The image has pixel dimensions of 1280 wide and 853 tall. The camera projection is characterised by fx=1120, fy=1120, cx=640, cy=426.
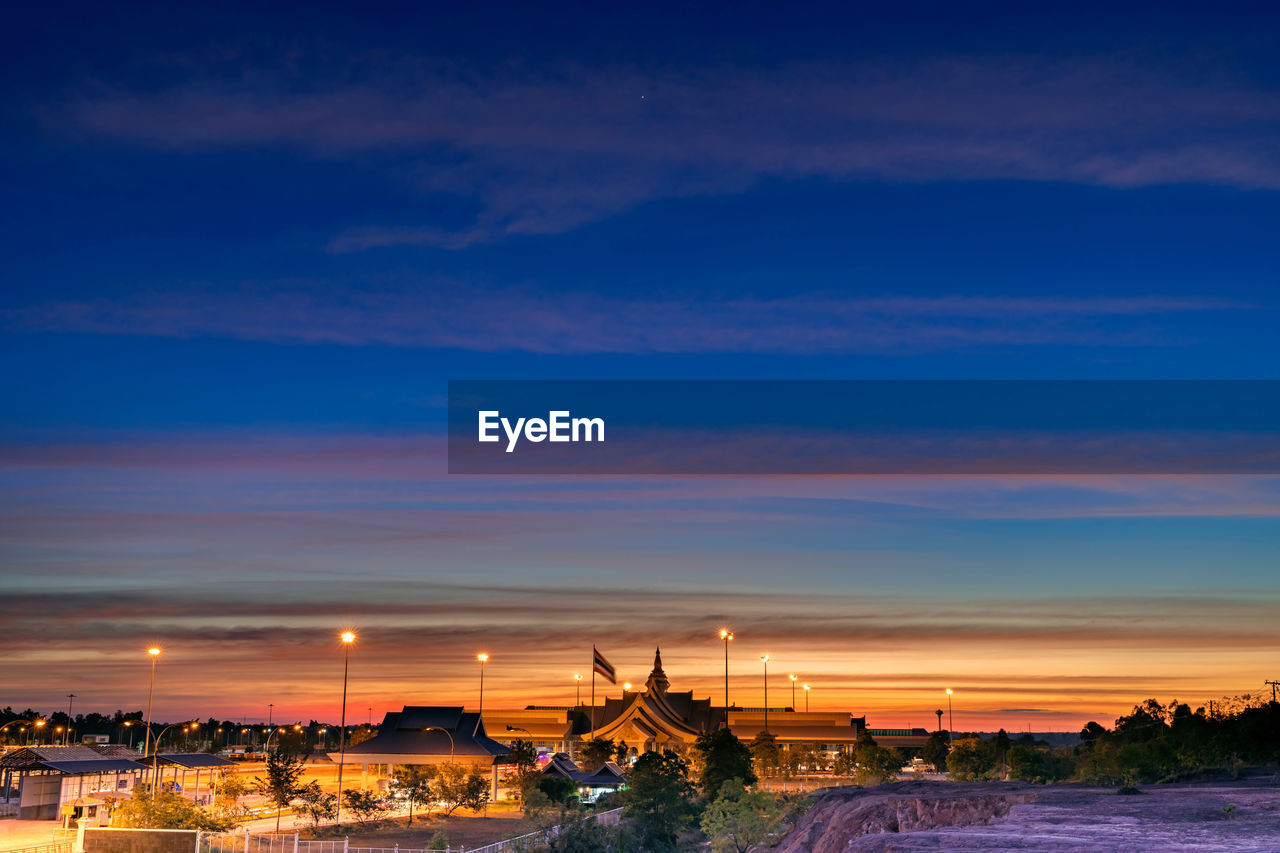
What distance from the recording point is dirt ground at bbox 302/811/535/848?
2562 inches

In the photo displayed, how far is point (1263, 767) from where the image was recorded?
62000 mm

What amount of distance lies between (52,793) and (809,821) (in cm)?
4912

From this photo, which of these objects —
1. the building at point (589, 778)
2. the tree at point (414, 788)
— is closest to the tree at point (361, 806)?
the tree at point (414, 788)

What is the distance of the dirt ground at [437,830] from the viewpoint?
65.1 m

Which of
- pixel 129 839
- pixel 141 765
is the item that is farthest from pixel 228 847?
pixel 141 765

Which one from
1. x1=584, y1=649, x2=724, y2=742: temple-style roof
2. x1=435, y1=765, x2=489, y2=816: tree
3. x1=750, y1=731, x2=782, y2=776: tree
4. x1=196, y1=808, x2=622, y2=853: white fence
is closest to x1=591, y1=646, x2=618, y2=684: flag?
x1=584, y1=649, x2=724, y2=742: temple-style roof

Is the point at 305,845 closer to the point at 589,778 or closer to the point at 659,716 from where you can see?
the point at 589,778

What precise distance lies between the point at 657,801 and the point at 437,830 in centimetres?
1371

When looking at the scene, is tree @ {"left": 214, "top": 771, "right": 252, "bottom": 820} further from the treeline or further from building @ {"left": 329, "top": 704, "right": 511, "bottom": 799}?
the treeline

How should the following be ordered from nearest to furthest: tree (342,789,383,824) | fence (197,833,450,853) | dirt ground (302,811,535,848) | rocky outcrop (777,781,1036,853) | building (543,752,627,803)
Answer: rocky outcrop (777,781,1036,853)
fence (197,833,450,853)
dirt ground (302,811,535,848)
tree (342,789,383,824)
building (543,752,627,803)

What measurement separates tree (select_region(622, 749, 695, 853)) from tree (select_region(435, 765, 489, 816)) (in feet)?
73.1

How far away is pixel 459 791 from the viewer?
89688 mm

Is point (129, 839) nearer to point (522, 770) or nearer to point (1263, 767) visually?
point (1263, 767)

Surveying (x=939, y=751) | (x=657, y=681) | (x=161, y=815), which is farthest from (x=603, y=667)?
(x=161, y=815)
